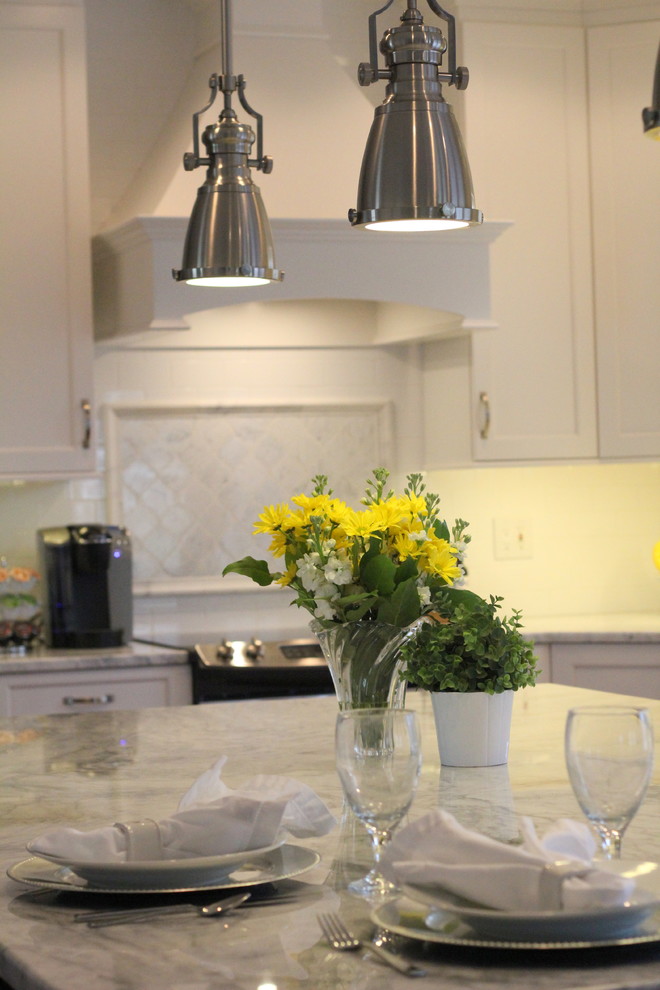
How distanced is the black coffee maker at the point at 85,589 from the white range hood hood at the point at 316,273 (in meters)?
0.62

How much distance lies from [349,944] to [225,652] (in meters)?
2.55

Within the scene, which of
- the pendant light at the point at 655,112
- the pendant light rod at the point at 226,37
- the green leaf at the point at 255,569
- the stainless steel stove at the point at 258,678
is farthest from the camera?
the stainless steel stove at the point at 258,678

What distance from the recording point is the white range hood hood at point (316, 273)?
3650 millimetres

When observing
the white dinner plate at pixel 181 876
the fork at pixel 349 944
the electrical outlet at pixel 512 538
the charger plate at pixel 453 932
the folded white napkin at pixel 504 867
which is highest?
the electrical outlet at pixel 512 538

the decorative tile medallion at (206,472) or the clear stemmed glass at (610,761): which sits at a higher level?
the decorative tile medallion at (206,472)

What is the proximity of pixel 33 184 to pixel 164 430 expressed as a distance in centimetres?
86

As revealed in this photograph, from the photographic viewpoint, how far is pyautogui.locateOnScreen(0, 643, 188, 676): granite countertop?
3514 mm

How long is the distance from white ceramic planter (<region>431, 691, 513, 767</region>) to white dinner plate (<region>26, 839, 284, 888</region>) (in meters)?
0.63

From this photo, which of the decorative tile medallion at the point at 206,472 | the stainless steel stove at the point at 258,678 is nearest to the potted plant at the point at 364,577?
the stainless steel stove at the point at 258,678

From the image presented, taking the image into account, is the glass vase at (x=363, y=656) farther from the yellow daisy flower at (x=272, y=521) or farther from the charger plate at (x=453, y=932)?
the charger plate at (x=453, y=932)

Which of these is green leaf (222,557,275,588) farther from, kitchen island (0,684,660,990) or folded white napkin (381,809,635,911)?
folded white napkin (381,809,635,911)

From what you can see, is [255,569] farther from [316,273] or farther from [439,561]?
[316,273]

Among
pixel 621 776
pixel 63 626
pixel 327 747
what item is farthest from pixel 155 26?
pixel 621 776

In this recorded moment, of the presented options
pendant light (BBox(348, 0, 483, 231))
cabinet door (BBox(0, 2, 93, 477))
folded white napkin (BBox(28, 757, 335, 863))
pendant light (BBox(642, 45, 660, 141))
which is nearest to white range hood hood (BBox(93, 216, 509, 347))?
cabinet door (BBox(0, 2, 93, 477))
